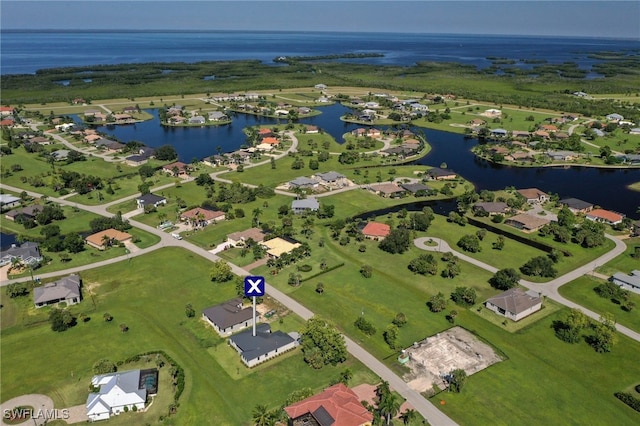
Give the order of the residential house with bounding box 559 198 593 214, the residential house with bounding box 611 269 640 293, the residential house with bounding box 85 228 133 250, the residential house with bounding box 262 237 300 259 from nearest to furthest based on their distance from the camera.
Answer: the residential house with bounding box 611 269 640 293, the residential house with bounding box 262 237 300 259, the residential house with bounding box 85 228 133 250, the residential house with bounding box 559 198 593 214

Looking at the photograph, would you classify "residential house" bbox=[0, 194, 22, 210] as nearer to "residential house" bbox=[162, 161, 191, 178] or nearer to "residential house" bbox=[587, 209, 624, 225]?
"residential house" bbox=[162, 161, 191, 178]

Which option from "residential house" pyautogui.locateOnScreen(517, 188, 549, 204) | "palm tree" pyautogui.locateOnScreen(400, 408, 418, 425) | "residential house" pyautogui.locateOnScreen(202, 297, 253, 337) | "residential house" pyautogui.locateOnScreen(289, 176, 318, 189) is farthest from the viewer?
"residential house" pyautogui.locateOnScreen(289, 176, 318, 189)

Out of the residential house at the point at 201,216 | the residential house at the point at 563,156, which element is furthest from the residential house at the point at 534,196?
the residential house at the point at 201,216

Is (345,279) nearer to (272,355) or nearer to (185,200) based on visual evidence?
(272,355)

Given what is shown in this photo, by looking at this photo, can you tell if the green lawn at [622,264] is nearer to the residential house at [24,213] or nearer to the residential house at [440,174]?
the residential house at [440,174]

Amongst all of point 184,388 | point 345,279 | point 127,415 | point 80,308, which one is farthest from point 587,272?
point 80,308

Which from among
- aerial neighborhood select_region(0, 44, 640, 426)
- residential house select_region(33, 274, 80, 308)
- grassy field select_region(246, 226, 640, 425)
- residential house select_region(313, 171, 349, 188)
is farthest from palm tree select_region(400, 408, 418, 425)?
residential house select_region(313, 171, 349, 188)
